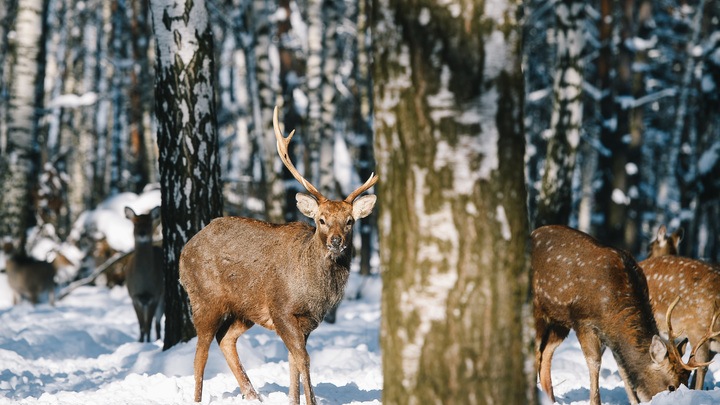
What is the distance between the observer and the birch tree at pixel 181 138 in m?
6.83

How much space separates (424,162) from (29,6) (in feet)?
36.1

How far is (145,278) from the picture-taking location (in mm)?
9141

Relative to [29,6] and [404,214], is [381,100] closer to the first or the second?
[404,214]

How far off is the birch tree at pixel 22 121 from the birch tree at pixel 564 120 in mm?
8400

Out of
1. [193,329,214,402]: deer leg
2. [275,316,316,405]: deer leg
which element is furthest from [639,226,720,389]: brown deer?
[193,329,214,402]: deer leg

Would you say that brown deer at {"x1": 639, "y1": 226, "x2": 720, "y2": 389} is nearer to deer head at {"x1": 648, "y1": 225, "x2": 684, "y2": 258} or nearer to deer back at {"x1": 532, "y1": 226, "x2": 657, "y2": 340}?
deer back at {"x1": 532, "y1": 226, "x2": 657, "y2": 340}

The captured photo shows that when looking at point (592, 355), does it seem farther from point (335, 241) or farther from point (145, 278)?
point (145, 278)

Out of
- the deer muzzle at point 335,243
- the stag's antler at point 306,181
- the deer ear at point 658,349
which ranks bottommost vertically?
the deer ear at point 658,349

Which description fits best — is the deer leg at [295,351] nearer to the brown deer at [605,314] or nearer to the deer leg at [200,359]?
the deer leg at [200,359]

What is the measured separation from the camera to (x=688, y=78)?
65.1 ft

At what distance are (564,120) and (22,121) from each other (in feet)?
28.9

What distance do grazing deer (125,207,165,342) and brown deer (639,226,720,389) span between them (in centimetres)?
569

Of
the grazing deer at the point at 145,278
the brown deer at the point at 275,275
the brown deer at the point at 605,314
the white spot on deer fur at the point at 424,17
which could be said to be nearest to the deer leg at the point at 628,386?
the brown deer at the point at 605,314

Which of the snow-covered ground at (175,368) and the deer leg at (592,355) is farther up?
the deer leg at (592,355)
